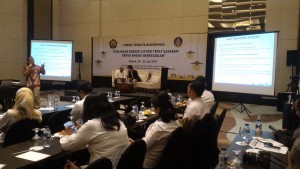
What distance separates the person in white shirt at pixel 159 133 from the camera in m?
2.53

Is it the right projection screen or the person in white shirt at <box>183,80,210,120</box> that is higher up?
the right projection screen

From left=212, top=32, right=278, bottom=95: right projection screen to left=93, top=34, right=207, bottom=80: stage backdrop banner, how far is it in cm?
270

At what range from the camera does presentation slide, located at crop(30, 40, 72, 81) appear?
997 centimetres

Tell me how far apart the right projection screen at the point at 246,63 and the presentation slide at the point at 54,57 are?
608cm

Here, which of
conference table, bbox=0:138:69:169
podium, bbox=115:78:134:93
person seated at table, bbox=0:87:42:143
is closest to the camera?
conference table, bbox=0:138:69:169

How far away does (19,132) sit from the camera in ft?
9.11

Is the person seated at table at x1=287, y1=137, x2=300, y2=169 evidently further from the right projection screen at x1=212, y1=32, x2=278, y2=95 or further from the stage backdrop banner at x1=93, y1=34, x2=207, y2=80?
the stage backdrop banner at x1=93, y1=34, x2=207, y2=80

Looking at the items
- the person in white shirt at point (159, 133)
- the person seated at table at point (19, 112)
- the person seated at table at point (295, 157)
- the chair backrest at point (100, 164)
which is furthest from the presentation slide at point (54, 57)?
the person seated at table at point (295, 157)

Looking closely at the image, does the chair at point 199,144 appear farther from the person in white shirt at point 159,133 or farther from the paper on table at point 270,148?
the paper on table at point 270,148

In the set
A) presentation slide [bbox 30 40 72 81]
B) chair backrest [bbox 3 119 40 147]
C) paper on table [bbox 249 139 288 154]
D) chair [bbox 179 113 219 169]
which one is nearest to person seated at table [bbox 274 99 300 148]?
paper on table [bbox 249 139 288 154]

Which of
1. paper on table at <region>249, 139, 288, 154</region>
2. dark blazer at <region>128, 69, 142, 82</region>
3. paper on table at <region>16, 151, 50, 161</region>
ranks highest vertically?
dark blazer at <region>128, 69, 142, 82</region>

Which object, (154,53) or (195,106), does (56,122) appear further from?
(154,53)

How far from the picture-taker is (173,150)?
2525mm

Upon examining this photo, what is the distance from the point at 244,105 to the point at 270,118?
4.05 feet
